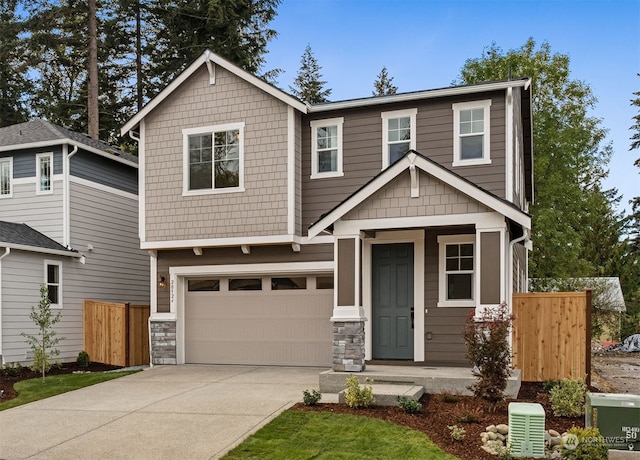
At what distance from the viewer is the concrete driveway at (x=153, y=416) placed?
7.59m

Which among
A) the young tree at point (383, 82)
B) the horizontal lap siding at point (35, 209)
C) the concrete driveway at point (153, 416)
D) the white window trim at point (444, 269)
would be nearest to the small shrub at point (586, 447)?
the concrete driveway at point (153, 416)

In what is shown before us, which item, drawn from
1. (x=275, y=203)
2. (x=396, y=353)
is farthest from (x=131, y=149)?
(x=396, y=353)

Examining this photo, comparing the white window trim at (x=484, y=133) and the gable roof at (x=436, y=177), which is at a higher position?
the white window trim at (x=484, y=133)

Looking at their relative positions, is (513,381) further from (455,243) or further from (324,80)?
(324,80)

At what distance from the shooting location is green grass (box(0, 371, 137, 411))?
11.1 m

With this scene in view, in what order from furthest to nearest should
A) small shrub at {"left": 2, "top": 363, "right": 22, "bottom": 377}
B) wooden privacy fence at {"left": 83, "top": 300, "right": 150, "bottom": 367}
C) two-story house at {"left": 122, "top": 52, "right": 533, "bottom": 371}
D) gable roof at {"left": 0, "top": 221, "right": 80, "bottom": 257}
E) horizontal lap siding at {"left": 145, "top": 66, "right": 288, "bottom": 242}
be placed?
1. wooden privacy fence at {"left": 83, "top": 300, "right": 150, "bottom": 367}
2. gable roof at {"left": 0, "top": 221, "right": 80, "bottom": 257}
3. small shrub at {"left": 2, "top": 363, "right": 22, "bottom": 377}
4. horizontal lap siding at {"left": 145, "top": 66, "right": 288, "bottom": 242}
5. two-story house at {"left": 122, "top": 52, "right": 533, "bottom": 371}

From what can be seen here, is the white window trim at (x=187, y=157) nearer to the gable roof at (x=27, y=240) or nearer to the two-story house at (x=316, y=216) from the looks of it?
the two-story house at (x=316, y=216)

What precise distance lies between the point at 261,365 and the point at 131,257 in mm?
6954

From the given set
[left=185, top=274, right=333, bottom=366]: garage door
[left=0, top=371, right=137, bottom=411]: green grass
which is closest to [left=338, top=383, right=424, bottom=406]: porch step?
[left=185, top=274, right=333, bottom=366]: garage door

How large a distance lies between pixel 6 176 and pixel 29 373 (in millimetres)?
6078

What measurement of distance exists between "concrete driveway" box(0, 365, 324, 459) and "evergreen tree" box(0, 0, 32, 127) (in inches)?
649

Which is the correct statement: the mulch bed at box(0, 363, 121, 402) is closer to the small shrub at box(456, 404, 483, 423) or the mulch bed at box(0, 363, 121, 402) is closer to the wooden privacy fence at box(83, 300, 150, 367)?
the wooden privacy fence at box(83, 300, 150, 367)

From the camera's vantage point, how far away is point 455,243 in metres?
12.3

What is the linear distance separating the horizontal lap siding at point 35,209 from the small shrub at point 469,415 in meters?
12.0
